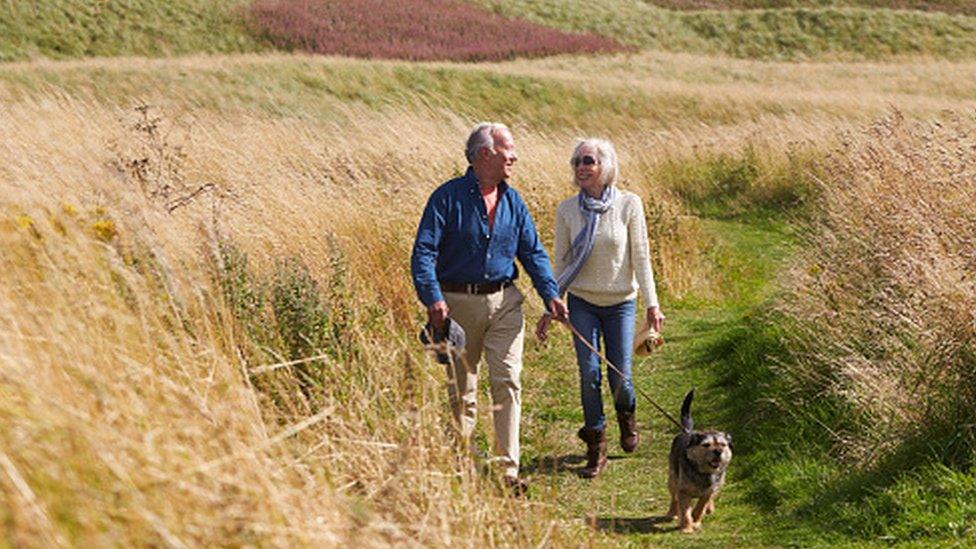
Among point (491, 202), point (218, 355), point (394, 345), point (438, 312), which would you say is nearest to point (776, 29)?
point (394, 345)

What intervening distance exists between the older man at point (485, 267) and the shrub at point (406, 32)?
103 feet

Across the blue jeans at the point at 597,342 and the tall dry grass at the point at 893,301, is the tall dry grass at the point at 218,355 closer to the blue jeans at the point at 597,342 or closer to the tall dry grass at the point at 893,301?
the blue jeans at the point at 597,342

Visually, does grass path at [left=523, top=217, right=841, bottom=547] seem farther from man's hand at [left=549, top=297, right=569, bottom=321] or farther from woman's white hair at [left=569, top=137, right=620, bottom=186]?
woman's white hair at [left=569, top=137, right=620, bottom=186]

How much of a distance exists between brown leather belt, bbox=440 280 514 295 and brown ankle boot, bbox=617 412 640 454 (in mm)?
1492

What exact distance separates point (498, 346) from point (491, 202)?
0.75 meters

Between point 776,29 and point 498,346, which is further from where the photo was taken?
point 776,29

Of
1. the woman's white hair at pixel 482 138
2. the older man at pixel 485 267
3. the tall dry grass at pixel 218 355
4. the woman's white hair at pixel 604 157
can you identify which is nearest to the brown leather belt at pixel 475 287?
the older man at pixel 485 267

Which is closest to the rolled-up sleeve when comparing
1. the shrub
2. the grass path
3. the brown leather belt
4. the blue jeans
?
the brown leather belt

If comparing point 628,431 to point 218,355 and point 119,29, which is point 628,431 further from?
point 119,29

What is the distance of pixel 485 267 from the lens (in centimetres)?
645

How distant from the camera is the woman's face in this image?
712 cm

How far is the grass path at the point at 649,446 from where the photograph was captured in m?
6.26

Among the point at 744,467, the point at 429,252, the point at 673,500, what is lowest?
the point at 744,467

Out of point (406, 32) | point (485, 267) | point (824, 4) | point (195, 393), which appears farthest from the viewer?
point (824, 4)
